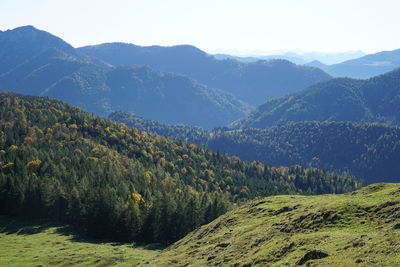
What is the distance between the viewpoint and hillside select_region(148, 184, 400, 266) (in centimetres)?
3810

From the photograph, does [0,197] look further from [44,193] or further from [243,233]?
[243,233]

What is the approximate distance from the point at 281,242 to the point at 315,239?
5.61 meters

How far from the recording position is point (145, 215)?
4621 inches

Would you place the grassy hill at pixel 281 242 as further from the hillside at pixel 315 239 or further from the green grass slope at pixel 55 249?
the green grass slope at pixel 55 249

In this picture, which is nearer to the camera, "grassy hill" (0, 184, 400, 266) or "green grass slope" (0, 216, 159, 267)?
"grassy hill" (0, 184, 400, 266)

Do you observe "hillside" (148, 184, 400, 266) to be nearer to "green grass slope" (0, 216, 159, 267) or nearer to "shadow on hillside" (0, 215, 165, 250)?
"green grass slope" (0, 216, 159, 267)

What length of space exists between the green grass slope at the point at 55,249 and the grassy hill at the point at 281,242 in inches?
9.8

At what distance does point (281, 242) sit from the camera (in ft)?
167

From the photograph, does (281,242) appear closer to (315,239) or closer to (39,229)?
(315,239)

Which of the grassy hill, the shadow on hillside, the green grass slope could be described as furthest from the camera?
the shadow on hillside

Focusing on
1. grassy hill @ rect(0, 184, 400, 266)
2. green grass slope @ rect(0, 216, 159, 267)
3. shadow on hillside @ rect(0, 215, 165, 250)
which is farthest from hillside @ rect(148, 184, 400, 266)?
shadow on hillside @ rect(0, 215, 165, 250)

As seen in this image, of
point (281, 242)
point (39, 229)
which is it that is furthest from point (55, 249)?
point (281, 242)

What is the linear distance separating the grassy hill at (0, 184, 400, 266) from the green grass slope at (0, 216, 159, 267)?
0.82 feet

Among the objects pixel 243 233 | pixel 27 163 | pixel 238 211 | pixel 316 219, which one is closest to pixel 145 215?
pixel 238 211
